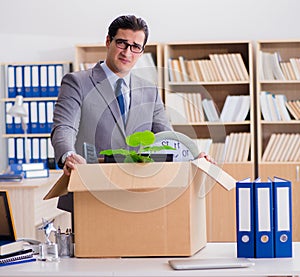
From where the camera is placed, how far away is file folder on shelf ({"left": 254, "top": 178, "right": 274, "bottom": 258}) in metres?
2.26

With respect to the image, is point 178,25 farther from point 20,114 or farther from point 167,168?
point 167,168

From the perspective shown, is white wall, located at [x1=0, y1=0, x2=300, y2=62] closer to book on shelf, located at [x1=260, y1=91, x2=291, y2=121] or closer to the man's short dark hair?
book on shelf, located at [x1=260, y1=91, x2=291, y2=121]

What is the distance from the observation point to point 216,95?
625cm

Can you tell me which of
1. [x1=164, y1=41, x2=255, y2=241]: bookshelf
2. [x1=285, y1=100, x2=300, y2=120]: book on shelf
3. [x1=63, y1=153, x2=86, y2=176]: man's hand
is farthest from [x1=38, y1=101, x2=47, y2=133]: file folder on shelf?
[x1=63, y1=153, x2=86, y2=176]: man's hand

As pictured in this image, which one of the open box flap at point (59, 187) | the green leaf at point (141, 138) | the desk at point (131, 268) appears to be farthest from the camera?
the open box flap at point (59, 187)

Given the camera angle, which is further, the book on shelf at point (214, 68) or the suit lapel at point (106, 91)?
the book on shelf at point (214, 68)

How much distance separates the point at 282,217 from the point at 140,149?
1.65 feet

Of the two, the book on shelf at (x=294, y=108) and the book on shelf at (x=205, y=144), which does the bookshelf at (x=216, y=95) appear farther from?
the book on shelf at (x=294, y=108)

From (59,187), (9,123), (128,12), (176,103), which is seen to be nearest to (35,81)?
(9,123)

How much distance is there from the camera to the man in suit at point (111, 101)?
2.63 meters

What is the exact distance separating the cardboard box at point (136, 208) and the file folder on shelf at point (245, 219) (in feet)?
0.18

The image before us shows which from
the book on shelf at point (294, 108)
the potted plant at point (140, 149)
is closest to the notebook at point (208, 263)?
the potted plant at point (140, 149)

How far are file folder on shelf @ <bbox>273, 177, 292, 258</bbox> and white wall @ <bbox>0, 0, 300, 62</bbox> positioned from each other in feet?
13.5

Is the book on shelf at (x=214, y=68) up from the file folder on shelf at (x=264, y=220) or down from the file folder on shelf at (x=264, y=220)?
up
